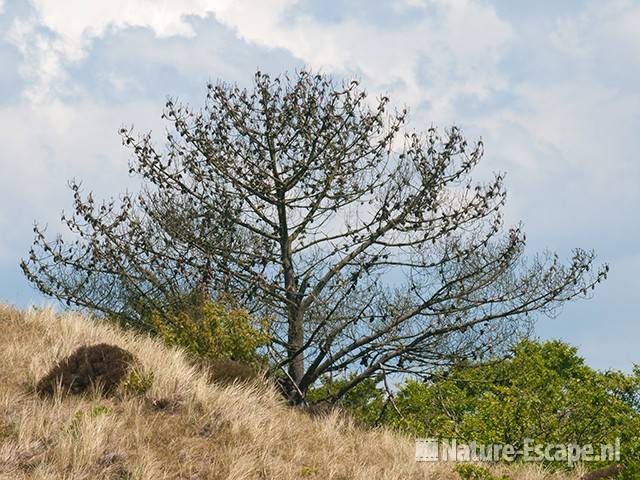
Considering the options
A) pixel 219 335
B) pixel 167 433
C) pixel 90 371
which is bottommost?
pixel 167 433

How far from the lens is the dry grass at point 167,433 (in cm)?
1088

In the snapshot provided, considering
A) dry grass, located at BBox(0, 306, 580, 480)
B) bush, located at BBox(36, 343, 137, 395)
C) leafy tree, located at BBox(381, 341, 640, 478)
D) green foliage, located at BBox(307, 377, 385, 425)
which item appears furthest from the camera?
green foliage, located at BBox(307, 377, 385, 425)

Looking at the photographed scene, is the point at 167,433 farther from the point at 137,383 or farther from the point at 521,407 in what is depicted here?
the point at 521,407

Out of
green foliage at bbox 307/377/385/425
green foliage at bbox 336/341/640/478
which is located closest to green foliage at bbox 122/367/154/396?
green foliage at bbox 336/341/640/478

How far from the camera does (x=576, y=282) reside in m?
20.8

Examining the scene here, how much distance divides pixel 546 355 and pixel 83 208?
1545 cm

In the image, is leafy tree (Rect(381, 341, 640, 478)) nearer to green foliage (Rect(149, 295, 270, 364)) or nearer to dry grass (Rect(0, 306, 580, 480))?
dry grass (Rect(0, 306, 580, 480))

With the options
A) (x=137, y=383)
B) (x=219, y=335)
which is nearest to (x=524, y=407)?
(x=219, y=335)

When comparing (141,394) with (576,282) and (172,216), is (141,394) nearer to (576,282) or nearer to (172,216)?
(172,216)

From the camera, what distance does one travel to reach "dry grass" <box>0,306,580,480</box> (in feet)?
35.7

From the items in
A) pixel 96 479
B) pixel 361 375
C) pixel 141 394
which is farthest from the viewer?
pixel 361 375

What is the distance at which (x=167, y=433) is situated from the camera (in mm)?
12023

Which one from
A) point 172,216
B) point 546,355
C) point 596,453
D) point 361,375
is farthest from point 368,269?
point 546,355

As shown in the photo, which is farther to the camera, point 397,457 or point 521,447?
point 521,447
